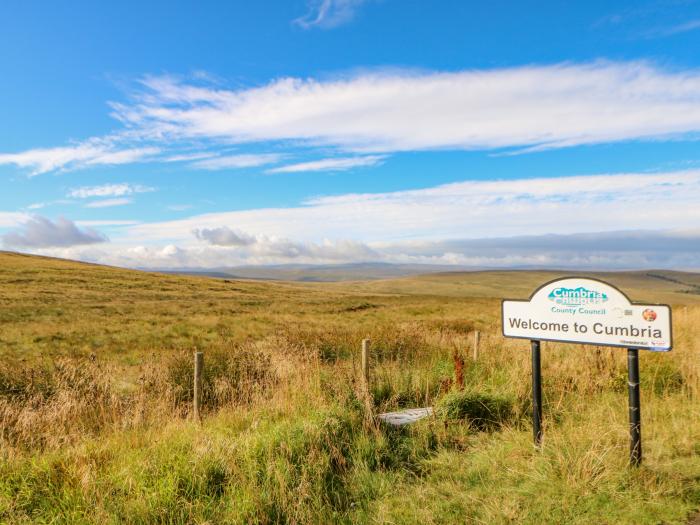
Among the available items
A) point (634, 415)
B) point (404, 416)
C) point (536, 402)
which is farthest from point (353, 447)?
point (634, 415)

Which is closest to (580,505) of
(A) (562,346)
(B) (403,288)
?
(A) (562,346)

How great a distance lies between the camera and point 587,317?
5.68 metres

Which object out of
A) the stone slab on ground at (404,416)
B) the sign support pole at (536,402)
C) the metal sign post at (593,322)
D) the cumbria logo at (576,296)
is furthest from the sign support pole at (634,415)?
the stone slab on ground at (404,416)

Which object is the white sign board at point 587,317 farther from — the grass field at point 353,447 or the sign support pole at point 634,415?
the grass field at point 353,447

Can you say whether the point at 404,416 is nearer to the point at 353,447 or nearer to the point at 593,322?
the point at 353,447

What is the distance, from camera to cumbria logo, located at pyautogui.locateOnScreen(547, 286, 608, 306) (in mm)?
5621

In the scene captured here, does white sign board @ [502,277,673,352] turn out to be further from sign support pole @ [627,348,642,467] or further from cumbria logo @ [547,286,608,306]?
sign support pole @ [627,348,642,467]

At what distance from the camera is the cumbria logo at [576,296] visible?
18.4 ft

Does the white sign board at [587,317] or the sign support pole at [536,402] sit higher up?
the white sign board at [587,317]

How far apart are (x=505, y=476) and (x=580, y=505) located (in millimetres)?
816

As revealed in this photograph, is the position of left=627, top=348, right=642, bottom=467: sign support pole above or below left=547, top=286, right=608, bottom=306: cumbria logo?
below

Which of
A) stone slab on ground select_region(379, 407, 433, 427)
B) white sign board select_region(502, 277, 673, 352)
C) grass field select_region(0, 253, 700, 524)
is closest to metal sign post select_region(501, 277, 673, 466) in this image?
white sign board select_region(502, 277, 673, 352)

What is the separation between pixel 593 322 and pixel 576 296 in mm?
357

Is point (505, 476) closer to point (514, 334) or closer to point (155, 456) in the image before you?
point (514, 334)
